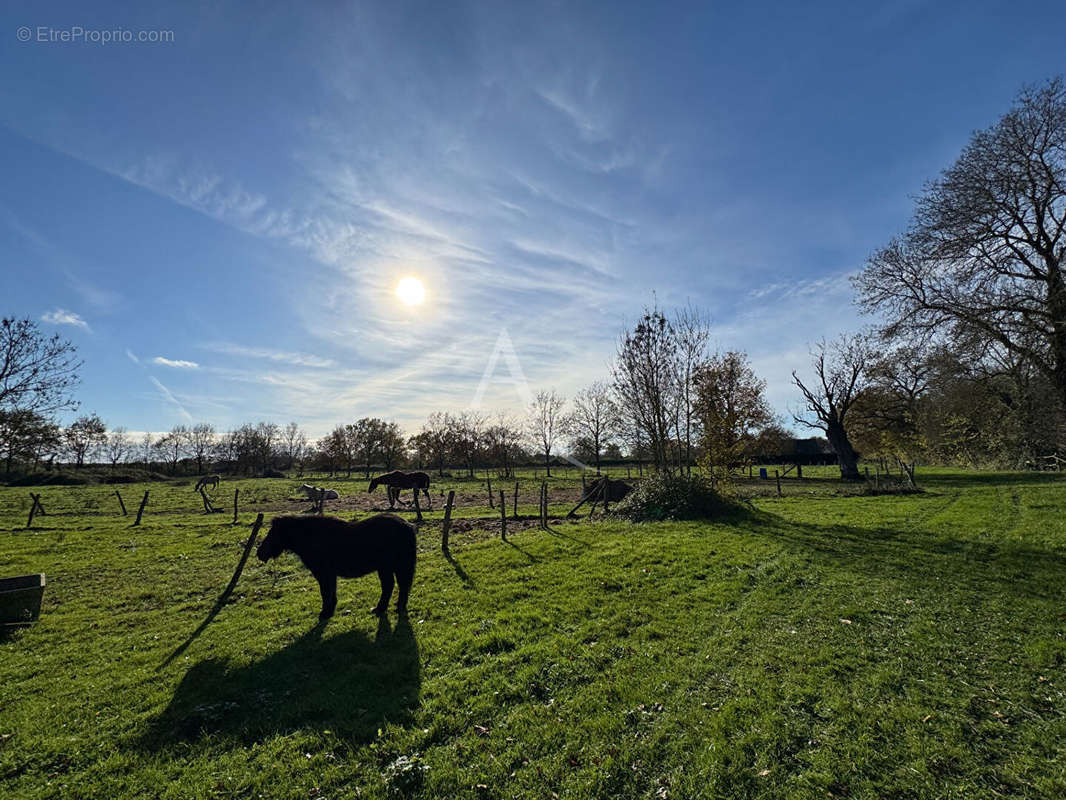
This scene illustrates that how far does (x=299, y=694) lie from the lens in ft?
19.2

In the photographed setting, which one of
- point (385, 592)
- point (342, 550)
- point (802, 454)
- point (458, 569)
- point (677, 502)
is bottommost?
point (458, 569)

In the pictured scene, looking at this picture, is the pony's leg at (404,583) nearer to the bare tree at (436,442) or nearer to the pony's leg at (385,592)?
the pony's leg at (385,592)

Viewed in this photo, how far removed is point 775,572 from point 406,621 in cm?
894

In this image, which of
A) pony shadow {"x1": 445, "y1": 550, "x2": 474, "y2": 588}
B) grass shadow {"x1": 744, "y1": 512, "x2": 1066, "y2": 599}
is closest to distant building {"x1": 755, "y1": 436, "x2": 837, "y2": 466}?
grass shadow {"x1": 744, "y1": 512, "x2": 1066, "y2": 599}

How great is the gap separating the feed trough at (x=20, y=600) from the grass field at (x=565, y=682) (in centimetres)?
60

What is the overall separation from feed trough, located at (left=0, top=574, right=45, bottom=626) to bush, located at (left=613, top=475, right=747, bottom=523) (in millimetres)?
18065

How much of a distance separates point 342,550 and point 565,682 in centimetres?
506

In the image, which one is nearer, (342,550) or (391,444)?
(342,550)

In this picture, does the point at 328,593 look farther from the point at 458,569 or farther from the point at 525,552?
the point at 525,552

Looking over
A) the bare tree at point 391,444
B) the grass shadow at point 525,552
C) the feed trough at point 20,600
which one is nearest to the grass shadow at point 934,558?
the grass shadow at point 525,552

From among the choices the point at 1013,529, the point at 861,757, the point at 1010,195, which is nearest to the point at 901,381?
the point at 1013,529

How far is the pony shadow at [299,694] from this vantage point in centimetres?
513

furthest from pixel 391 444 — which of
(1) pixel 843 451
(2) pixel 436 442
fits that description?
(1) pixel 843 451

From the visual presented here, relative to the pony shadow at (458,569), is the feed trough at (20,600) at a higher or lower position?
higher
